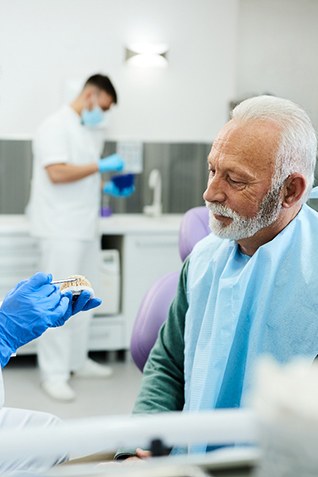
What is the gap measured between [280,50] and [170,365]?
210cm

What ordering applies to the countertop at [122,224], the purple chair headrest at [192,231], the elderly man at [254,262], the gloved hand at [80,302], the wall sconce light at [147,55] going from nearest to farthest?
1. the elderly man at [254,262]
2. the gloved hand at [80,302]
3. the purple chair headrest at [192,231]
4. the countertop at [122,224]
5. the wall sconce light at [147,55]

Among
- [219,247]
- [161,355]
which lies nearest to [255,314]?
[219,247]

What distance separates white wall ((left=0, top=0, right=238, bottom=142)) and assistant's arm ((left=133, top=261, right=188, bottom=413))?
2.89 m

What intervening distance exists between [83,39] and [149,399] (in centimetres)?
324

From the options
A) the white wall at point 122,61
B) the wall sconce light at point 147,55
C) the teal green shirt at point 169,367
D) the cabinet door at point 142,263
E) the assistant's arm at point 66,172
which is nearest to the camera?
the teal green shirt at point 169,367

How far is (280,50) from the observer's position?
3.36 meters

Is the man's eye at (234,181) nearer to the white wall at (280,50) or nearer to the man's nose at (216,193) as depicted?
the man's nose at (216,193)

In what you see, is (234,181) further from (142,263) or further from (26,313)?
(142,263)

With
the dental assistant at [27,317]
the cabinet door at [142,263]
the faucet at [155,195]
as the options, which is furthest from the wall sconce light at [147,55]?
the dental assistant at [27,317]

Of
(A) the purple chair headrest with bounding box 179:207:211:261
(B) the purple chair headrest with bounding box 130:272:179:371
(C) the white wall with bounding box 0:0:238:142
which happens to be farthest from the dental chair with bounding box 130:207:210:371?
(C) the white wall with bounding box 0:0:238:142

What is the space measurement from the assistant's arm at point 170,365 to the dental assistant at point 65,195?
1.91m

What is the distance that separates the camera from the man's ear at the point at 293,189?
1.56 meters

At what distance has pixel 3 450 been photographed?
21.1 inches

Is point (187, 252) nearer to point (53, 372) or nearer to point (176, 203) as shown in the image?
point (53, 372)
